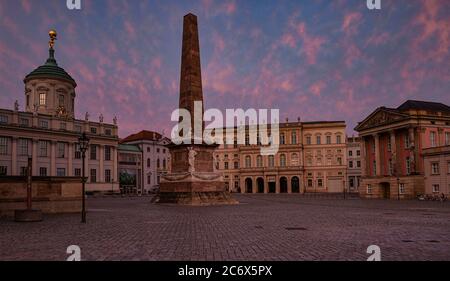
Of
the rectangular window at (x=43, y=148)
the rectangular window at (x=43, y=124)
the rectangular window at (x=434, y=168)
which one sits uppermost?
the rectangular window at (x=43, y=124)

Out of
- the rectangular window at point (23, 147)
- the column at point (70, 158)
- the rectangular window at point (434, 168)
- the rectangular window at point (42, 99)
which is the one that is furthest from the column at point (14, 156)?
the rectangular window at point (434, 168)

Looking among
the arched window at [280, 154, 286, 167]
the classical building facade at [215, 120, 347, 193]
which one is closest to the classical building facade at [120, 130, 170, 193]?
the classical building facade at [215, 120, 347, 193]

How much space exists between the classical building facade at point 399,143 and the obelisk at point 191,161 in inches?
1036

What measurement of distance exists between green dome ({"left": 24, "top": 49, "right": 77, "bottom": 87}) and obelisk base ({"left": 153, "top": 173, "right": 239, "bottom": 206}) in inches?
2044

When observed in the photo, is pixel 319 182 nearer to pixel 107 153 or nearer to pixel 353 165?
pixel 353 165

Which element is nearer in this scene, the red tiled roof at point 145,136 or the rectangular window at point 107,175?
the rectangular window at point 107,175

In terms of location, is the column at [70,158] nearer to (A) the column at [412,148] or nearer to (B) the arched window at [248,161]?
(B) the arched window at [248,161]

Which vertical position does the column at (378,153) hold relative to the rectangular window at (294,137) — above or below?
below

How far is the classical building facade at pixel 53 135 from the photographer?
66.4m

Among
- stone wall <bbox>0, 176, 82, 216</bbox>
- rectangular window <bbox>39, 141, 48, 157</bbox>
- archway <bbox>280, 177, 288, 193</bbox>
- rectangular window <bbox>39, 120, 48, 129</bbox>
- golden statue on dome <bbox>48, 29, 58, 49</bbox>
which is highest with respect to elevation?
golden statue on dome <bbox>48, 29, 58, 49</bbox>

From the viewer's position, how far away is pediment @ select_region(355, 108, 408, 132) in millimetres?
53141

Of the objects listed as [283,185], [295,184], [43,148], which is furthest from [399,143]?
[43,148]

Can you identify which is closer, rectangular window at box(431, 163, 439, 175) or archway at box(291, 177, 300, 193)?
rectangular window at box(431, 163, 439, 175)

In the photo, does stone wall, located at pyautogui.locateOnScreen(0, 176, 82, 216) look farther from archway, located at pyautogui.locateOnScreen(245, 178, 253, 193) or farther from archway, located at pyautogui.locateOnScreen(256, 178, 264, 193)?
archway, located at pyautogui.locateOnScreen(245, 178, 253, 193)
